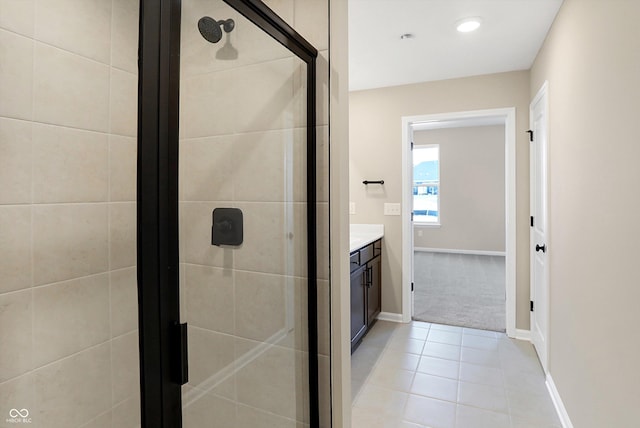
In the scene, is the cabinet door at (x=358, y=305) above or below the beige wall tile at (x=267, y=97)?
below

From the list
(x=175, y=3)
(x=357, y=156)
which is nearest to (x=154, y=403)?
(x=175, y=3)

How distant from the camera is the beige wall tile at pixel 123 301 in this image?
1584mm

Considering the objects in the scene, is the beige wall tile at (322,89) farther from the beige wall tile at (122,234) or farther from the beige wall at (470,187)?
the beige wall at (470,187)

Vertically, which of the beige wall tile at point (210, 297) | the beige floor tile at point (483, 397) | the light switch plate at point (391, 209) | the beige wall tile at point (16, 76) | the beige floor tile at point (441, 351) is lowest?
the beige floor tile at point (483, 397)

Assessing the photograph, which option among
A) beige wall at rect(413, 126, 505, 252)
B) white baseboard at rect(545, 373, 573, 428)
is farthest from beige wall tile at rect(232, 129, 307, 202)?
beige wall at rect(413, 126, 505, 252)

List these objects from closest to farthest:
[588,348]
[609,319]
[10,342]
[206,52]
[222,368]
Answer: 1. [206,52]
2. [222,368]
3. [10,342]
4. [609,319]
5. [588,348]

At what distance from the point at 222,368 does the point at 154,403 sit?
0.33m

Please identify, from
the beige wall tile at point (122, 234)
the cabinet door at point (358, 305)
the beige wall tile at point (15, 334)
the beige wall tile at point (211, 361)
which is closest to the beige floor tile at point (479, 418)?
the cabinet door at point (358, 305)

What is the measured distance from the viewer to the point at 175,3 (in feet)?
2.58

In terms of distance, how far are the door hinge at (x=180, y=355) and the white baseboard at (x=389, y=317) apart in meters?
3.24

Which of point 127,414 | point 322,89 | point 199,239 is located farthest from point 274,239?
point 127,414

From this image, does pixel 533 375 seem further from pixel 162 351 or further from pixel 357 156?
pixel 162 351

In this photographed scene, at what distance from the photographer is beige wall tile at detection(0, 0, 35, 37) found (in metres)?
Result: 1.21

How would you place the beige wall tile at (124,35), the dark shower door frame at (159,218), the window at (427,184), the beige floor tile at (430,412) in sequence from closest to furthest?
the dark shower door frame at (159,218) → the beige wall tile at (124,35) → the beige floor tile at (430,412) → the window at (427,184)
